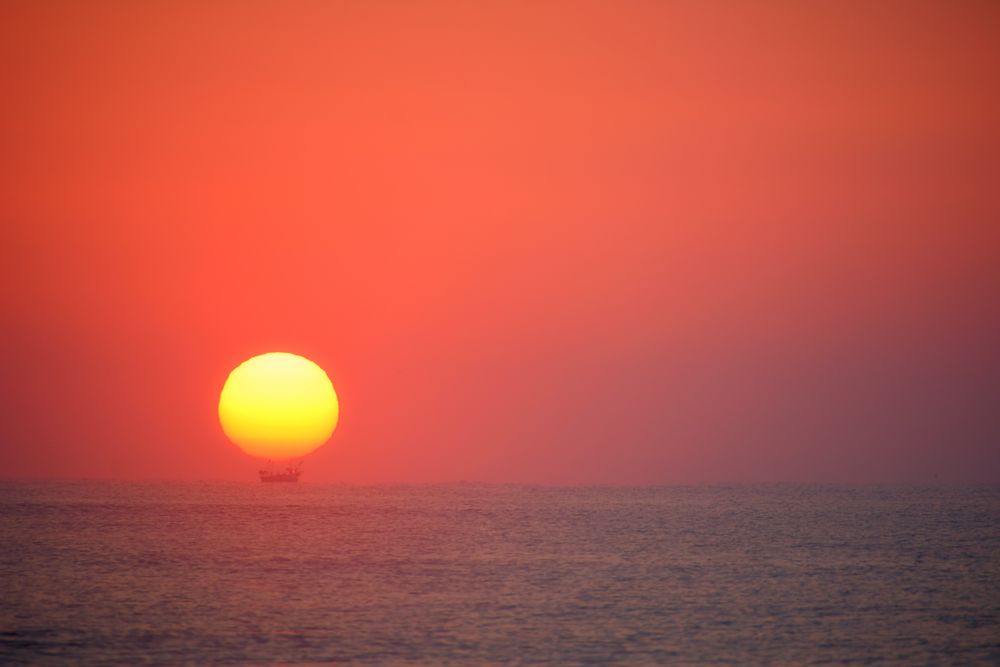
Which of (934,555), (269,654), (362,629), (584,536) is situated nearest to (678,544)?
(584,536)

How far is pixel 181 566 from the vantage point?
9712 cm

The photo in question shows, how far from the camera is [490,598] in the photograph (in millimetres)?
75938

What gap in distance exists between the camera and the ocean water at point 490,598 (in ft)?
185

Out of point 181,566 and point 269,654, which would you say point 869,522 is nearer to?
point 181,566

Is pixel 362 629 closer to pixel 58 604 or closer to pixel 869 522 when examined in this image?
pixel 58 604

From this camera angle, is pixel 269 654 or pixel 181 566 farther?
pixel 181 566

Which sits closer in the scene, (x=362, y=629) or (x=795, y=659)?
(x=795, y=659)

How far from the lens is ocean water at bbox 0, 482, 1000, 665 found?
56469mm

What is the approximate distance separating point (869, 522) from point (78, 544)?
123m

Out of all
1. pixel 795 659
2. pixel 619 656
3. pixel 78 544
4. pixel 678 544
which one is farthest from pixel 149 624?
pixel 678 544

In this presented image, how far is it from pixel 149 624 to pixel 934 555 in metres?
83.0

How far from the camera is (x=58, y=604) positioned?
231 feet

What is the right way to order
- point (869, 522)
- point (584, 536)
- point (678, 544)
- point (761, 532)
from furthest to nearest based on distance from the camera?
point (869, 522) < point (761, 532) < point (584, 536) < point (678, 544)

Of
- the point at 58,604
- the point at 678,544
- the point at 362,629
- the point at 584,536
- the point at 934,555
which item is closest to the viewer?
the point at 362,629
